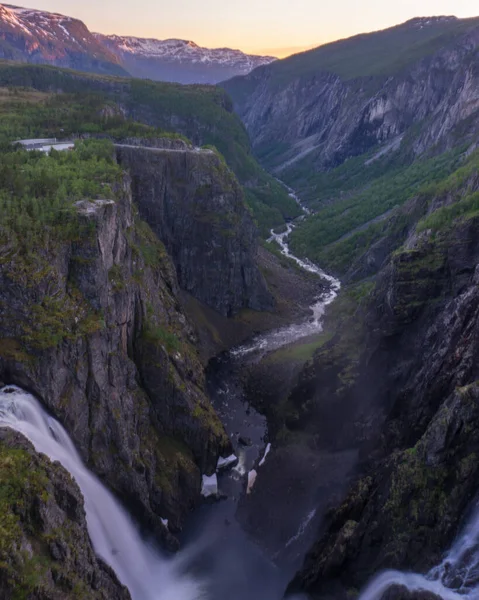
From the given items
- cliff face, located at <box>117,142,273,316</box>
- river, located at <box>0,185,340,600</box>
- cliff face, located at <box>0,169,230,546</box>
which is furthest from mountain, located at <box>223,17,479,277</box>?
river, located at <box>0,185,340,600</box>

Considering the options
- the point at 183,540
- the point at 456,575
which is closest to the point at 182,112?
the point at 183,540

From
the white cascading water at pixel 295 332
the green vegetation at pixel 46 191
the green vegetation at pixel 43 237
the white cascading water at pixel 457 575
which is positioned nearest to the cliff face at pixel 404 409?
the white cascading water at pixel 457 575

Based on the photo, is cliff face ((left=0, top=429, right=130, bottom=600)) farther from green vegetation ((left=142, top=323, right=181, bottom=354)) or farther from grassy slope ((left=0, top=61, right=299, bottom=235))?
grassy slope ((left=0, top=61, right=299, bottom=235))

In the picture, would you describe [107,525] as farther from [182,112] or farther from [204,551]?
[182,112]

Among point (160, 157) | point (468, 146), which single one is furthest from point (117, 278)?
point (468, 146)

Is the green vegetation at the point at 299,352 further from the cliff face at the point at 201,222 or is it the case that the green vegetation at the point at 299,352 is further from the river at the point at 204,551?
the river at the point at 204,551

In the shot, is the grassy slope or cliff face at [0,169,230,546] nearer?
cliff face at [0,169,230,546]
